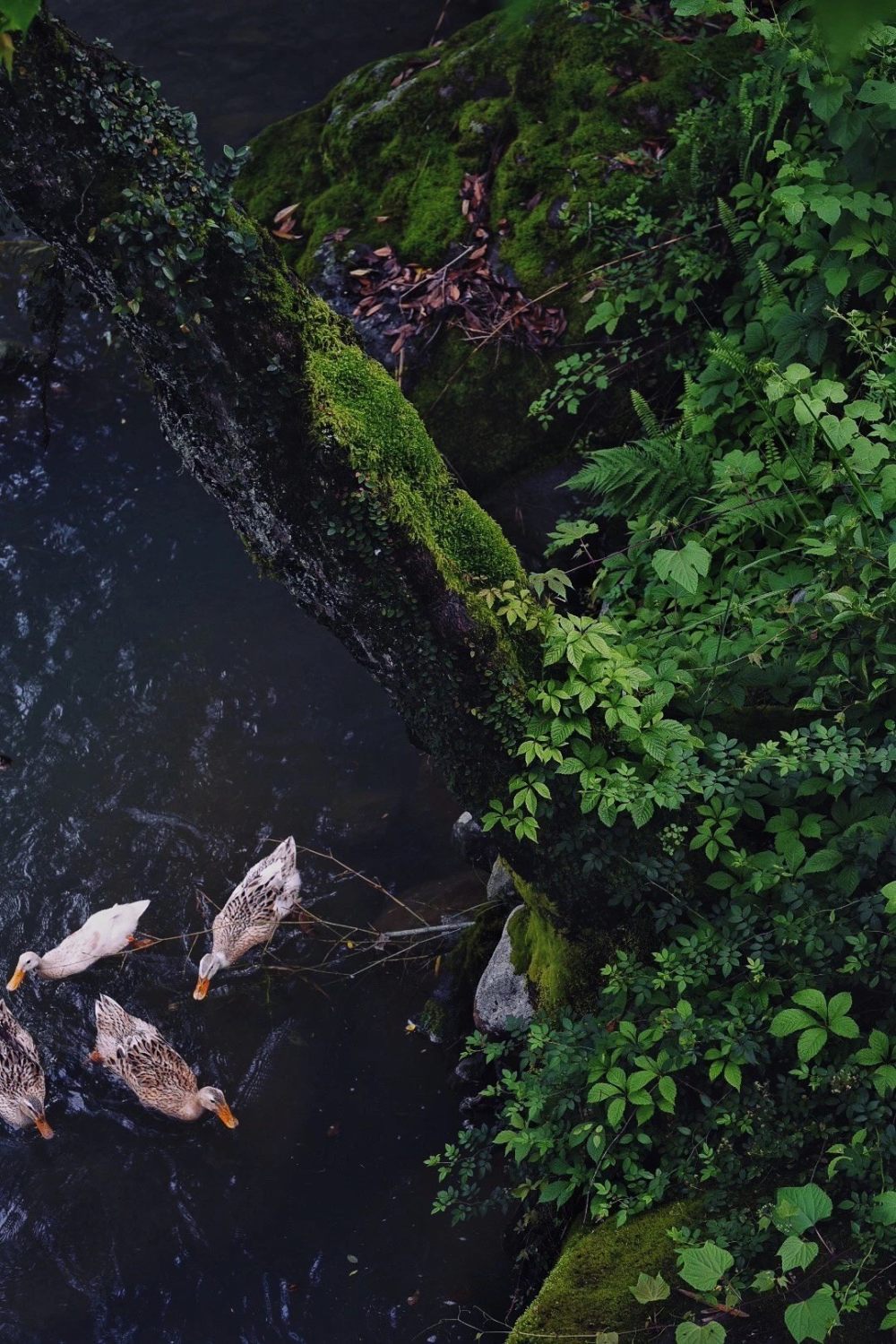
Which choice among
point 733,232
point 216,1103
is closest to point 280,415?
point 733,232

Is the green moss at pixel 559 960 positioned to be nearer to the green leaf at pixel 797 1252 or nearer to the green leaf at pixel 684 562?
the green leaf at pixel 797 1252

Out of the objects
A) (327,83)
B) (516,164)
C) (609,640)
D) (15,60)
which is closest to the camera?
(15,60)

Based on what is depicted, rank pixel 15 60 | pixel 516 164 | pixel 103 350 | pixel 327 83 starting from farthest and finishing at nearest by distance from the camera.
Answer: pixel 327 83 → pixel 103 350 → pixel 516 164 → pixel 15 60

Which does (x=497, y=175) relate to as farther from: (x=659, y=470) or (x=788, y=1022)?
(x=788, y=1022)

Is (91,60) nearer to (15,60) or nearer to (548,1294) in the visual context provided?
(15,60)

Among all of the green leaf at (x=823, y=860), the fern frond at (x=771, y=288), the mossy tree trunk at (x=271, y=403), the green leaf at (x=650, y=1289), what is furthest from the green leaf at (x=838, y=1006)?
the fern frond at (x=771, y=288)

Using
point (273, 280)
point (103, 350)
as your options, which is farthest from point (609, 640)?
point (103, 350)
